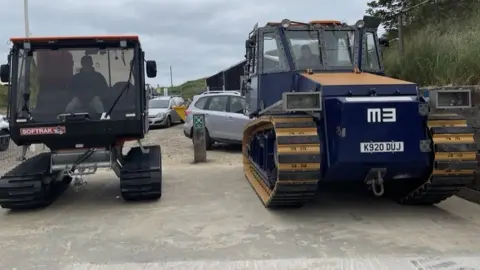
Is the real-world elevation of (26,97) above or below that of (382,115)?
above

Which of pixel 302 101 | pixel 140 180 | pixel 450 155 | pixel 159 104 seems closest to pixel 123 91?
pixel 140 180

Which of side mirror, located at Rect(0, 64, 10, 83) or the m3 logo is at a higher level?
side mirror, located at Rect(0, 64, 10, 83)

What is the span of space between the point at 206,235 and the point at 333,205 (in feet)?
7.16

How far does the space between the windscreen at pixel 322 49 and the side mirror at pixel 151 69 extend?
2.04 meters

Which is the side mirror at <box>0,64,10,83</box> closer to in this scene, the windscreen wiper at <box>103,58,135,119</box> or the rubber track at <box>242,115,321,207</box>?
the windscreen wiper at <box>103,58,135,119</box>

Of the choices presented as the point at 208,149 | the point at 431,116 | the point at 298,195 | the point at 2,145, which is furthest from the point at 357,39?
the point at 2,145

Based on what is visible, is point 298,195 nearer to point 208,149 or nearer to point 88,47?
point 88,47

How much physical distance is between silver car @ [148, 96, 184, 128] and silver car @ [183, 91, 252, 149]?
26.4 feet

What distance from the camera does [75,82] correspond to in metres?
7.95

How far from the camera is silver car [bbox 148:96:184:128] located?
2364cm

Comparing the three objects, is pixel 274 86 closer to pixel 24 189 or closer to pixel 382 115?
pixel 382 115

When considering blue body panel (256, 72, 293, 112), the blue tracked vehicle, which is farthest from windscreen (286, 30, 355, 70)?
the blue tracked vehicle

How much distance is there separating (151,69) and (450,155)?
4.41m

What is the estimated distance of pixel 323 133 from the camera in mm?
6527
